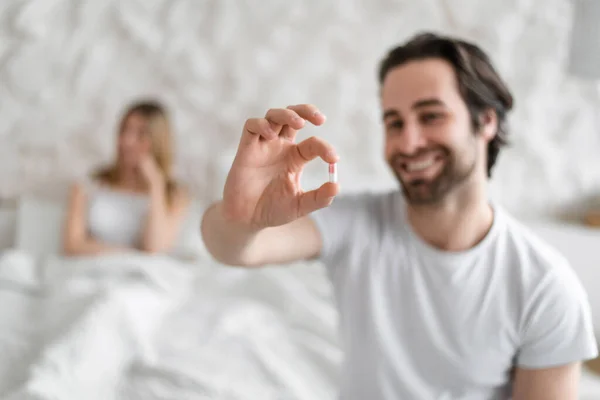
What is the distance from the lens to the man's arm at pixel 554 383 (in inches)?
29.9

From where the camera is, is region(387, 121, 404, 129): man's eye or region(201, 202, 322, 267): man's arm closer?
region(201, 202, 322, 267): man's arm

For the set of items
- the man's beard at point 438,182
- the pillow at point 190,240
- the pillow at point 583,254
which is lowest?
the pillow at point 190,240

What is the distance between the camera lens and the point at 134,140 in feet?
5.39

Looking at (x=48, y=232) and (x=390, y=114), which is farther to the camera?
(x=48, y=232)

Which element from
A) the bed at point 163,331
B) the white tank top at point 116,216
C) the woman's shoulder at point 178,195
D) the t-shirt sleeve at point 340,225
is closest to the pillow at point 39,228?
the white tank top at point 116,216

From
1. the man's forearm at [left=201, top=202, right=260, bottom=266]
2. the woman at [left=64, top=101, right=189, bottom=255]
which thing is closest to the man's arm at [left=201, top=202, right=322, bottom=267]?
→ the man's forearm at [left=201, top=202, right=260, bottom=266]

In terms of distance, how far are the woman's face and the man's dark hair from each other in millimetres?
1016

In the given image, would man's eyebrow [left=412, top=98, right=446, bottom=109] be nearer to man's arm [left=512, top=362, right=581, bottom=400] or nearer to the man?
the man

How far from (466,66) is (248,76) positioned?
43.4 inches

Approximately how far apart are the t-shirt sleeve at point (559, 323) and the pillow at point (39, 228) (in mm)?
1371

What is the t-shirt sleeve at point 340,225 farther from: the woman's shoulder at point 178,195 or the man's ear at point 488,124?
the woman's shoulder at point 178,195

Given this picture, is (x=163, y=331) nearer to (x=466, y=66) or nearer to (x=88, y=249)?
(x=88, y=249)

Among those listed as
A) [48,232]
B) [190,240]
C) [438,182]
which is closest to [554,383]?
[438,182]

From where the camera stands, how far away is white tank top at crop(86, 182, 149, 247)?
1.65 m
